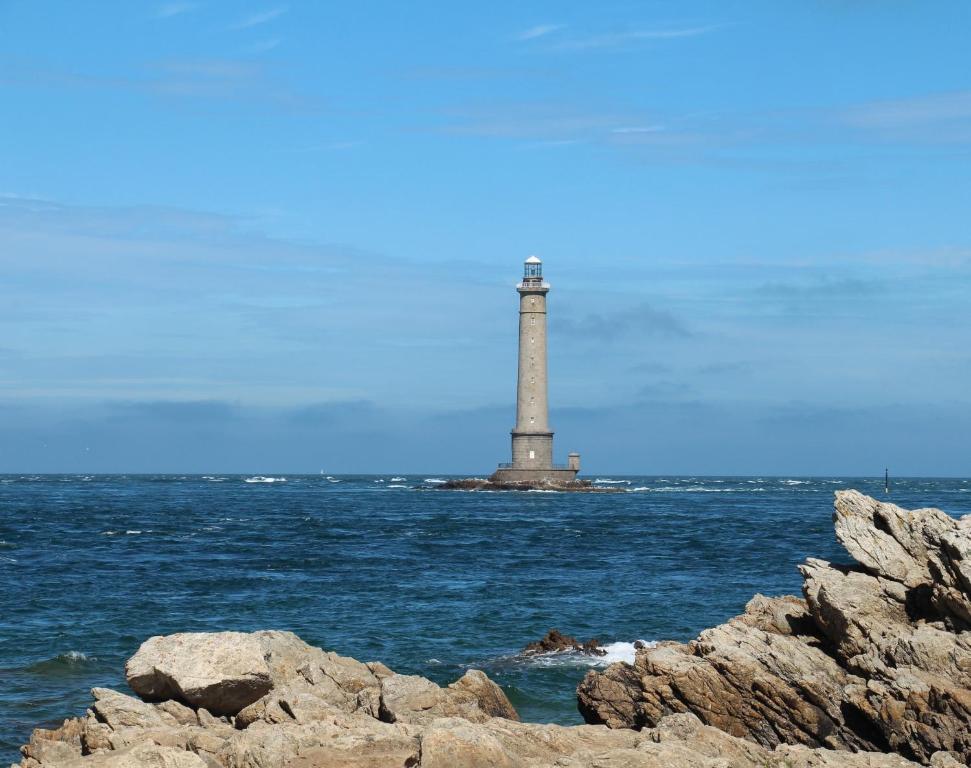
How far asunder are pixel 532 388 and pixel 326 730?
3154 inches

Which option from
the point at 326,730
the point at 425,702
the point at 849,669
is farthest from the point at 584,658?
the point at 326,730

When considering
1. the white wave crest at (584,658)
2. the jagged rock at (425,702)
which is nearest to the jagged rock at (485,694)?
the jagged rock at (425,702)

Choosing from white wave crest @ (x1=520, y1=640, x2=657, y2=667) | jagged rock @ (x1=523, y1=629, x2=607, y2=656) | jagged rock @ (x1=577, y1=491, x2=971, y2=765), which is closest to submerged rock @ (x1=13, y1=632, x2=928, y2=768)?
jagged rock @ (x1=577, y1=491, x2=971, y2=765)

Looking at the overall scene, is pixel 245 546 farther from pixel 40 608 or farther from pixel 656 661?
pixel 656 661

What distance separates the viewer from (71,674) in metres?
22.4

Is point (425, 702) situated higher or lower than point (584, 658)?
higher

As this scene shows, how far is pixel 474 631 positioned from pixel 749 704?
12573mm

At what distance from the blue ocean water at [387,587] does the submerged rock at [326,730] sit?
2.85 m

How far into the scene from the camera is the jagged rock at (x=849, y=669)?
48.5 feet

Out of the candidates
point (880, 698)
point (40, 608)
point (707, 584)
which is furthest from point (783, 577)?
point (880, 698)

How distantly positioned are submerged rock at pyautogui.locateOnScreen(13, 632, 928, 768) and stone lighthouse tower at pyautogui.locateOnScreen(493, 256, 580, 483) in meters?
Result: 76.1

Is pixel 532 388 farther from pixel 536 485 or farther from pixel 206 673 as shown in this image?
pixel 206 673

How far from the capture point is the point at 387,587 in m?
35.6

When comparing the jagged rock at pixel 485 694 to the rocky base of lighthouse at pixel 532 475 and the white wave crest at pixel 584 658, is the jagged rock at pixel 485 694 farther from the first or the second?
the rocky base of lighthouse at pixel 532 475
